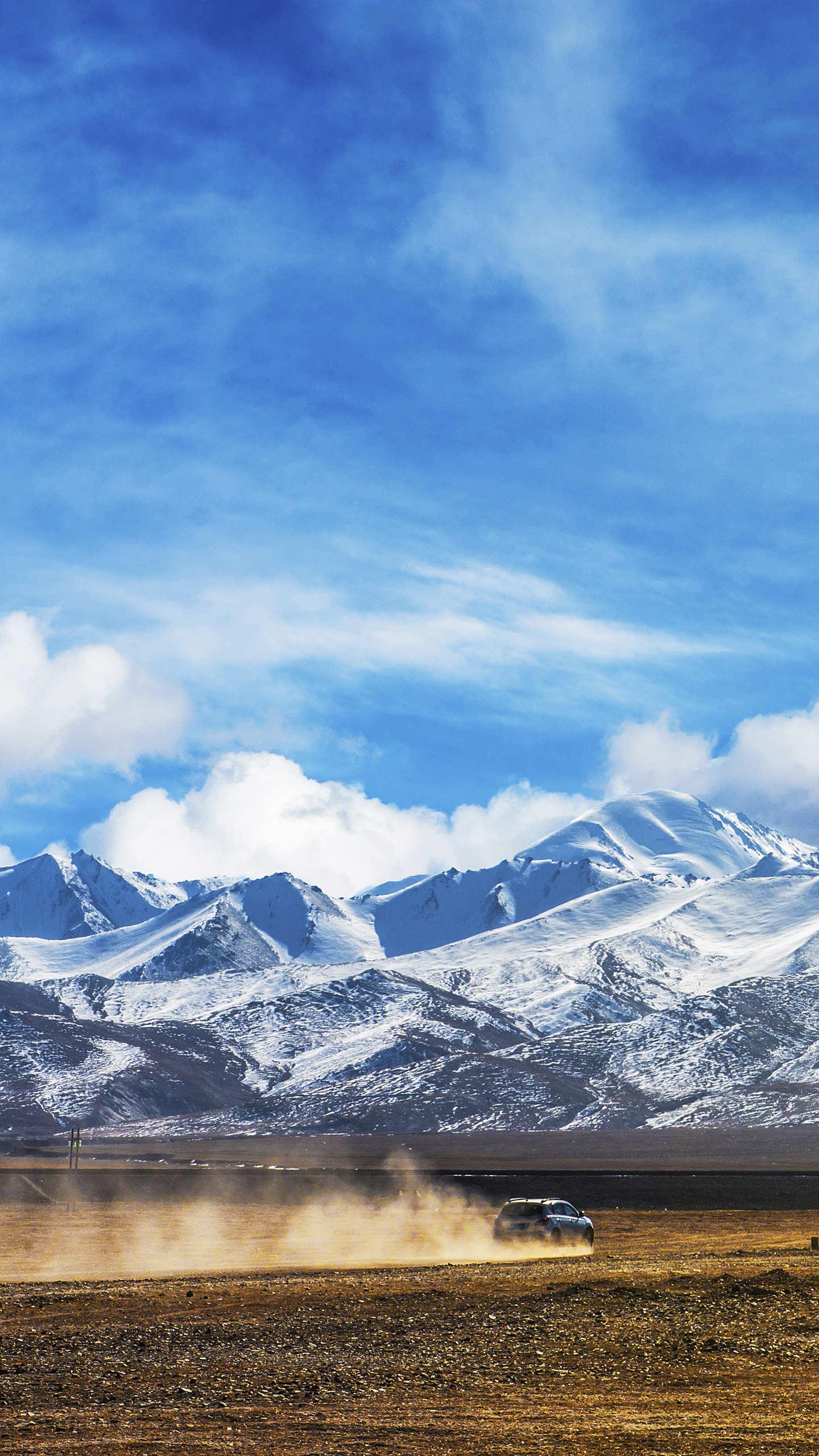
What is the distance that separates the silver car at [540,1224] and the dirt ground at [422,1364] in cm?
1122

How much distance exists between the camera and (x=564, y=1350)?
23969 mm

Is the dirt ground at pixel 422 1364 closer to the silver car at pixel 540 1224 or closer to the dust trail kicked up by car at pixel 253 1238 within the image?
the dust trail kicked up by car at pixel 253 1238

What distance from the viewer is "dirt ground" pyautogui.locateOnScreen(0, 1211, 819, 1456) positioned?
1798 cm

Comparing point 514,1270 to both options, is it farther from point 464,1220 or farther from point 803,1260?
point 464,1220

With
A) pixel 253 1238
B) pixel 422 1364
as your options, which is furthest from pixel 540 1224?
pixel 422 1364

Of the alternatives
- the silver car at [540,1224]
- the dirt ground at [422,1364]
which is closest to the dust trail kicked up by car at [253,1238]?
the silver car at [540,1224]

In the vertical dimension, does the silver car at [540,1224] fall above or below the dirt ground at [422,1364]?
above

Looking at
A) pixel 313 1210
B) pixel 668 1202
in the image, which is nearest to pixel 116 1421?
pixel 313 1210

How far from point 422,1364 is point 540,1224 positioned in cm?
2482

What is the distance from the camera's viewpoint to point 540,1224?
4647 cm

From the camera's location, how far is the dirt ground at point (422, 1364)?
59.0 feet

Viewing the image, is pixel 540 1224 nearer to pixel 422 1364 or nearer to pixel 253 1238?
pixel 253 1238

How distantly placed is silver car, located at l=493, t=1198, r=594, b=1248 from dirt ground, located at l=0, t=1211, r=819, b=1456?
36.8 ft

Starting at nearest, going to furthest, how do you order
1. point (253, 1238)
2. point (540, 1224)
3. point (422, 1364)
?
point (422, 1364) → point (540, 1224) → point (253, 1238)
